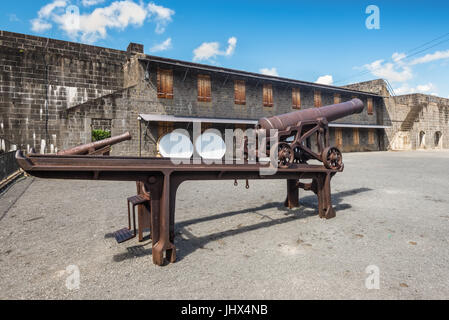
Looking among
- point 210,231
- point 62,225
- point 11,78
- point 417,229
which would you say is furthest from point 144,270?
→ point 11,78

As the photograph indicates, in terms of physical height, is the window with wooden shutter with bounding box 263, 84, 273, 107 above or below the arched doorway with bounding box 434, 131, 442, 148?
above

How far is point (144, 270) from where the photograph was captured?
9.45 ft

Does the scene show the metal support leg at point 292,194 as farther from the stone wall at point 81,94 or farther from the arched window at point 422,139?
the arched window at point 422,139

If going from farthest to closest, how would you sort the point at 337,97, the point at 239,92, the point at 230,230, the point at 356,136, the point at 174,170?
the point at 356,136 → the point at 337,97 → the point at 239,92 → the point at 230,230 → the point at 174,170

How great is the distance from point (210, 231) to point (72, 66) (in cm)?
1389

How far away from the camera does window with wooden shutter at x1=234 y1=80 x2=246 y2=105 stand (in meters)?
17.4

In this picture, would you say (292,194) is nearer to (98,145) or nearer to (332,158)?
(332,158)

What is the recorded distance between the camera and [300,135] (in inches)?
189

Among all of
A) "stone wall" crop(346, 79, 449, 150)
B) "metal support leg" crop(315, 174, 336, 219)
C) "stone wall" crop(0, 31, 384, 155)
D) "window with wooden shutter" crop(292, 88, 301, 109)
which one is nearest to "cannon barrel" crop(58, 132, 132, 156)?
"metal support leg" crop(315, 174, 336, 219)

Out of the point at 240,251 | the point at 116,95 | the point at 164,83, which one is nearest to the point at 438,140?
the point at 164,83

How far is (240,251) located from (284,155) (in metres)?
1.79

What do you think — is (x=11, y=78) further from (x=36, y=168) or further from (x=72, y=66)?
(x=36, y=168)

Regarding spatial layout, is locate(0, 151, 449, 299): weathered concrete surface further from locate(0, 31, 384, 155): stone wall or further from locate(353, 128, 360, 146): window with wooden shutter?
locate(353, 128, 360, 146): window with wooden shutter

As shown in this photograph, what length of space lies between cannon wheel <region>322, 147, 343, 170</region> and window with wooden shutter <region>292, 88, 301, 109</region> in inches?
620
